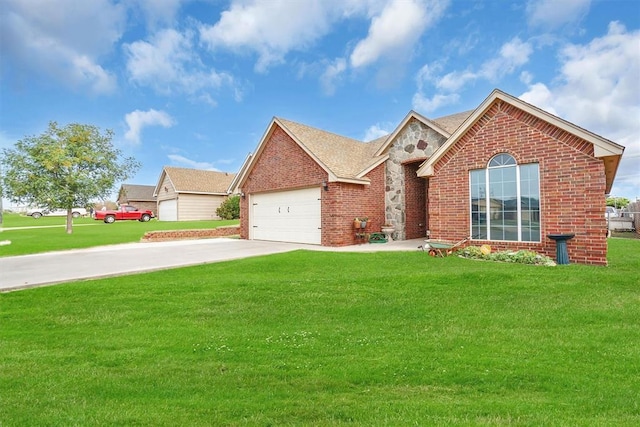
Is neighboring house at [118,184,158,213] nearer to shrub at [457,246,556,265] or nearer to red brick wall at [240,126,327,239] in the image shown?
red brick wall at [240,126,327,239]

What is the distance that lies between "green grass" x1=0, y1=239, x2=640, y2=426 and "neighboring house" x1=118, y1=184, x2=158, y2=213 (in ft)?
128

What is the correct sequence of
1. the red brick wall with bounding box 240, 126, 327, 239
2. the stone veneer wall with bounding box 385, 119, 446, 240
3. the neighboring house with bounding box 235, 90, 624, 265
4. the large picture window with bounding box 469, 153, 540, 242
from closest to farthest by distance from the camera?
1. the neighboring house with bounding box 235, 90, 624, 265
2. the large picture window with bounding box 469, 153, 540, 242
3. the red brick wall with bounding box 240, 126, 327, 239
4. the stone veneer wall with bounding box 385, 119, 446, 240

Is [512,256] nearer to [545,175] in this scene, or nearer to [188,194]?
[545,175]

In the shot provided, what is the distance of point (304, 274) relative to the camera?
8031mm

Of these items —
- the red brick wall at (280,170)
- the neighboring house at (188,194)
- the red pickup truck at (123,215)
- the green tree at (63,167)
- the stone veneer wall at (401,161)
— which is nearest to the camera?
the red brick wall at (280,170)

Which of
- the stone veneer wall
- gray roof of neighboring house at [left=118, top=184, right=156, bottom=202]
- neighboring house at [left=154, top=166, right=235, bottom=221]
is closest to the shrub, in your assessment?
the stone veneer wall

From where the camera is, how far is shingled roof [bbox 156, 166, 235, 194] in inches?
1323

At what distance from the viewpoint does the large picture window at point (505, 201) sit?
9.52 meters

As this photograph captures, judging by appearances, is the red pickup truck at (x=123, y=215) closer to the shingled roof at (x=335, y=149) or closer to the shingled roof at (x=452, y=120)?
the shingled roof at (x=335, y=149)

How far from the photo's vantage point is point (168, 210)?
3500cm

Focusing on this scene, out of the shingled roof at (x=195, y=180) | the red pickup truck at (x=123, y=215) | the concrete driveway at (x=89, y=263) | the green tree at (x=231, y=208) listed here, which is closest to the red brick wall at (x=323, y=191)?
the concrete driveway at (x=89, y=263)

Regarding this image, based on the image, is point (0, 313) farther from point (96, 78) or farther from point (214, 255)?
point (96, 78)

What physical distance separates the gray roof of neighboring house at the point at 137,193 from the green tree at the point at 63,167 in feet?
63.1

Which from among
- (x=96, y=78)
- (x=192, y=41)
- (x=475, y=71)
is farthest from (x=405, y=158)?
(x=96, y=78)
